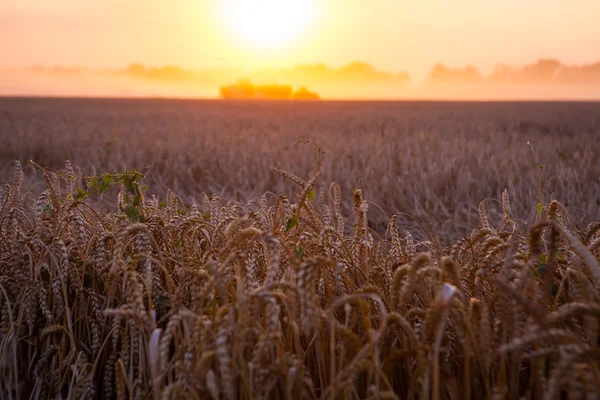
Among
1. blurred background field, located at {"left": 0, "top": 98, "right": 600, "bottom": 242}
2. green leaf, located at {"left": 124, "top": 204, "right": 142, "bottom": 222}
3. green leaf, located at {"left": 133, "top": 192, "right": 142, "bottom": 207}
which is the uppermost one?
green leaf, located at {"left": 133, "top": 192, "right": 142, "bottom": 207}

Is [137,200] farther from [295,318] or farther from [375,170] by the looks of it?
[375,170]

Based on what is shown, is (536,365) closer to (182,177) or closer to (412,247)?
(412,247)

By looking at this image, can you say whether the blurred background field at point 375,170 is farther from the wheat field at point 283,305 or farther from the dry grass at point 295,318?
the dry grass at point 295,318

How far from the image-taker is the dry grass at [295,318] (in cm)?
106

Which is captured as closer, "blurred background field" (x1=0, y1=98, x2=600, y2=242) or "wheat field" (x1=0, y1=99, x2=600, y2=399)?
"wheat field" (x1=0, y1=99, x2=600, y2=399)

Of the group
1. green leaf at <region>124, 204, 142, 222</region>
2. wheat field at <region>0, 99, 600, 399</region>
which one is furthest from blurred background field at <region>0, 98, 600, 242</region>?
green leaf at <region>124, 204, 142, 222</region>

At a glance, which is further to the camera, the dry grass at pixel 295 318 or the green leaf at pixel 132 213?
the green leaf at pixel 132 213

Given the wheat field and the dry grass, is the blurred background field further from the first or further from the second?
the dry grass

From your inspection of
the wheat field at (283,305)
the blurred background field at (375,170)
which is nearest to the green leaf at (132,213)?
the wheat field at (283,305)

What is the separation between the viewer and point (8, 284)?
71.0 inches

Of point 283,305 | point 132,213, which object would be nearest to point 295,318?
point 283,305

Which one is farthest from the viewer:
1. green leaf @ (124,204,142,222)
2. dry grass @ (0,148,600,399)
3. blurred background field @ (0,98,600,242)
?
blurred background field @ (0,98,600,242)

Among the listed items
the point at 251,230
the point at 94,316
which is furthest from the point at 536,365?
the point at 94,316

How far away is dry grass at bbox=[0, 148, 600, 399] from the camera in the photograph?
3.48 feet
